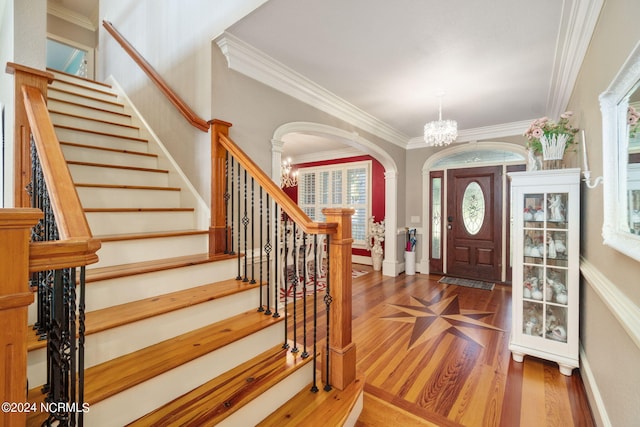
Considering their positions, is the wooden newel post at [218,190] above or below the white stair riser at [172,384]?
above

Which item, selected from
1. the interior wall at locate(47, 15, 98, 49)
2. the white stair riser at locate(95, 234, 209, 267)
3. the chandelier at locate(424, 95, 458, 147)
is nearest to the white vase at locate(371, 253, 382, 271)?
the chandelier at locate(424, 95, 458, 147)

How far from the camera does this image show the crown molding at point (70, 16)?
17.0 ft

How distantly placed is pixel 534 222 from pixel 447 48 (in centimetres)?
177

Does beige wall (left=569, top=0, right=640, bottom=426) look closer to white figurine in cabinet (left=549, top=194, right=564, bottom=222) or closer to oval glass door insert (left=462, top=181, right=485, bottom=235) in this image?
white figurine in cabinet (left=549, top=194, right=564, bottom=222)

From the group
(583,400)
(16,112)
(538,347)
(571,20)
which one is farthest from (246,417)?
(571,20)

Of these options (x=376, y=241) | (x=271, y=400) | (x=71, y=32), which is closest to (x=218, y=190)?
(x=271, y=400)

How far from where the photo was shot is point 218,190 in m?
2.38

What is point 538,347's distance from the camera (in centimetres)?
248

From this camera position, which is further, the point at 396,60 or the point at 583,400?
the point at 396,60

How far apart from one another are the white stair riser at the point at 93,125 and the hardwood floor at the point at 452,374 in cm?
345

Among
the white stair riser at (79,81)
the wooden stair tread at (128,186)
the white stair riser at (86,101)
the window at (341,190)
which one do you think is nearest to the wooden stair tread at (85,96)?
the white stair riser at (86,101)

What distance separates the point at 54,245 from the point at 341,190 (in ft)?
21.1

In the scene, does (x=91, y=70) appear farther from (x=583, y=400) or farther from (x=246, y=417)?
(x=583, y=400)

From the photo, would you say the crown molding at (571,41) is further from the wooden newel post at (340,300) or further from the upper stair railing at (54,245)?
the upper stair railing at (54,245)
